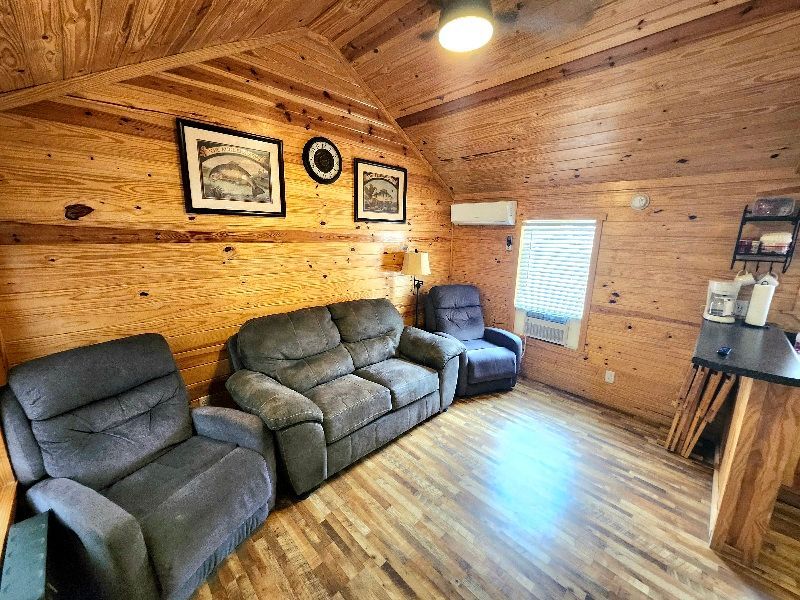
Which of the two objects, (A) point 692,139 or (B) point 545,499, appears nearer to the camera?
(B) point 545,499

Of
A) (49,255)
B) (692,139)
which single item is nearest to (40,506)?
(49,255)

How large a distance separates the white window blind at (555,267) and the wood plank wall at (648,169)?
12 cm

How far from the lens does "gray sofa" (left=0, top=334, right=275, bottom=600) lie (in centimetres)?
120

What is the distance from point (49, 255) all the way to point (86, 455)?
105 centimetres

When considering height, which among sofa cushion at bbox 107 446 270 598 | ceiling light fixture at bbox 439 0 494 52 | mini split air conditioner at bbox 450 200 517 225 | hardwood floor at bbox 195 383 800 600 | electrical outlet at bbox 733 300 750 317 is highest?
ceiling light fixture at bbox 439 0 494 52

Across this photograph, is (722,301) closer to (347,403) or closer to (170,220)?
(347,403)

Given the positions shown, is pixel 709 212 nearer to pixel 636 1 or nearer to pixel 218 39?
pixel 636 1

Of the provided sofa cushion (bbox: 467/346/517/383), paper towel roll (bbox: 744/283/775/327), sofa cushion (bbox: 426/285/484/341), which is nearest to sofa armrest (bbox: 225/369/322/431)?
sofa cushion (bbox: 467/346/517/383)

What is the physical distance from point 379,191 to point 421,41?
128 centimetres

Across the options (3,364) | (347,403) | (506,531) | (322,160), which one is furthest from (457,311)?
(3,364)

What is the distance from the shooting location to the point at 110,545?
1.11 meters

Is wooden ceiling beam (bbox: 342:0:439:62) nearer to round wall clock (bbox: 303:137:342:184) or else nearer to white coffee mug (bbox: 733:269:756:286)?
round wall clock (bbox: 303:137:342:184)

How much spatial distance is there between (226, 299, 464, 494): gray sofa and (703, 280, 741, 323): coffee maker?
6.04 feet

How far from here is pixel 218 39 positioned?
76.4 inches
